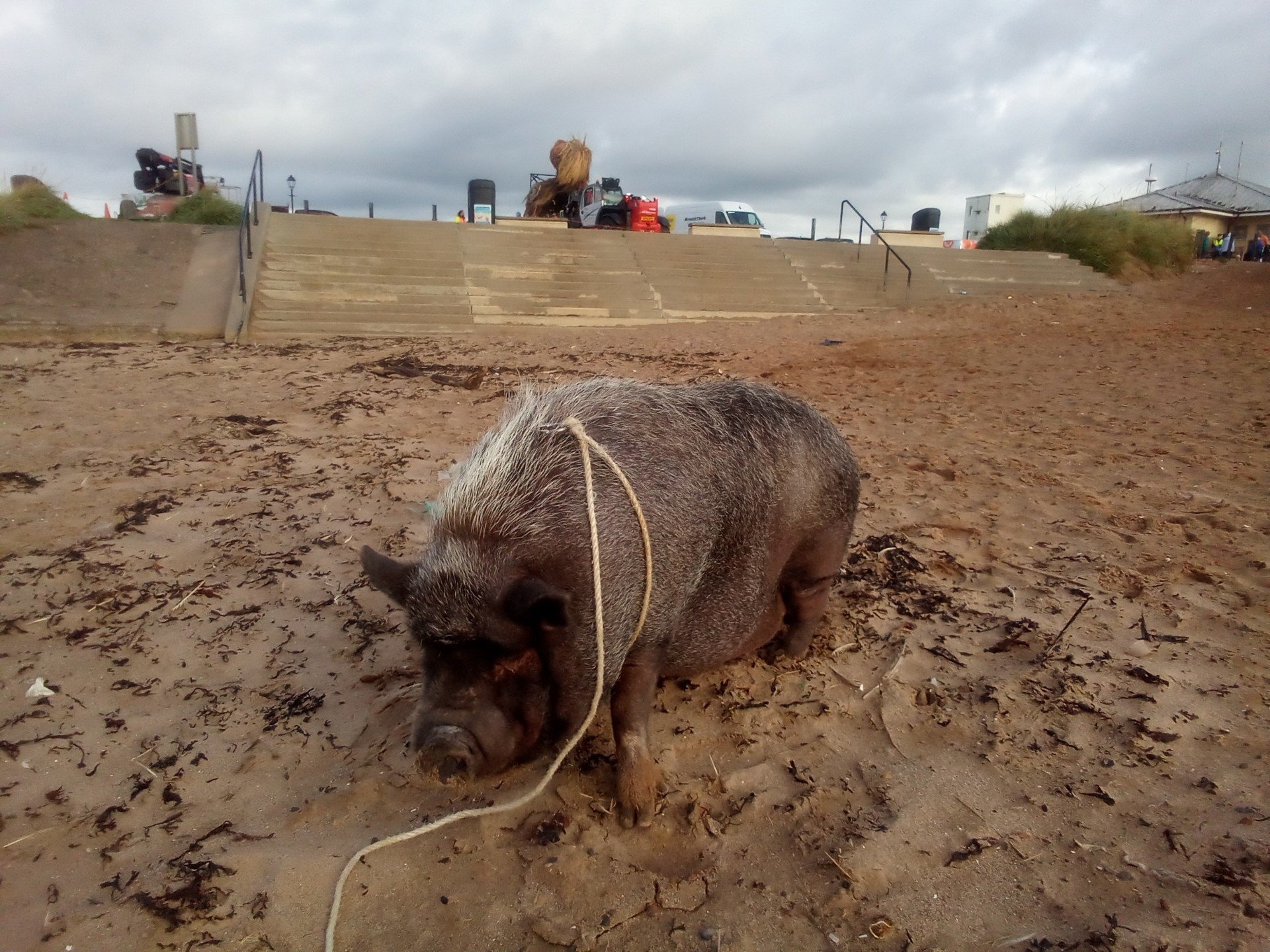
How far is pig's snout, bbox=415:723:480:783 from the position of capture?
239 cm

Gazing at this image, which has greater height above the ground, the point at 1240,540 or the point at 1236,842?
the point at 1240,540

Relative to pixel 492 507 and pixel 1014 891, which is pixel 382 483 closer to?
pixel 492 507

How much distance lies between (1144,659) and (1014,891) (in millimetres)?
1748

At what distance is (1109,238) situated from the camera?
21484 mm

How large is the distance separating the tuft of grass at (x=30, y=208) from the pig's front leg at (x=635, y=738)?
18610 millimetres

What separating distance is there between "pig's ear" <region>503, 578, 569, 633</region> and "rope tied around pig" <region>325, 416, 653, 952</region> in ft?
0.63

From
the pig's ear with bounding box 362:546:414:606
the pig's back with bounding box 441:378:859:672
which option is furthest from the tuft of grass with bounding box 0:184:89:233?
the pig's ear with bounding box 362:546:414:606

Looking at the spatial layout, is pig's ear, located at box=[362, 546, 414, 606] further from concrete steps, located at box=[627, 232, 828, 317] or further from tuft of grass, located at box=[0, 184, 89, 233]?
tuft of grass, located at box=[0, 184, 89, 233]

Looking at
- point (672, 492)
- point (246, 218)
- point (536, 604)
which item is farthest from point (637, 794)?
point (246, 218)

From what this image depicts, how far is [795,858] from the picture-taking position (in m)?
2.65

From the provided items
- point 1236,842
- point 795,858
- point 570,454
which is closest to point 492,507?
point 570,454

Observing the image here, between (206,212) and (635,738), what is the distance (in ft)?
69.2

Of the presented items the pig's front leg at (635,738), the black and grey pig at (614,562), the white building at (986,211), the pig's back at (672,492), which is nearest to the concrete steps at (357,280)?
the pig's back at (672,492)

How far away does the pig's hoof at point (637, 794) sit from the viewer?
9.21 ft
